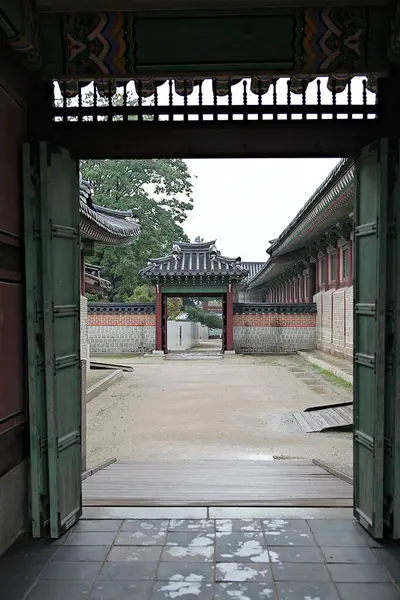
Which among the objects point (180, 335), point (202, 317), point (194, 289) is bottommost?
point (180, 335)

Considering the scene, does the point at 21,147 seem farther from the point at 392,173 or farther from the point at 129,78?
the point at 392,173

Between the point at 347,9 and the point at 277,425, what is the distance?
652 cm

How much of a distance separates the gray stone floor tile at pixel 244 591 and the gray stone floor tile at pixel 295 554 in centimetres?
29

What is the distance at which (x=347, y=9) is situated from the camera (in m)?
3.19

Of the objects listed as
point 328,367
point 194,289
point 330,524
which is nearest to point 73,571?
point 330,524

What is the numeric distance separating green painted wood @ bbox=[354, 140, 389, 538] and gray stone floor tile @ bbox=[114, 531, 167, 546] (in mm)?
1397

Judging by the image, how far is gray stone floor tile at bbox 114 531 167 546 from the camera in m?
3.25

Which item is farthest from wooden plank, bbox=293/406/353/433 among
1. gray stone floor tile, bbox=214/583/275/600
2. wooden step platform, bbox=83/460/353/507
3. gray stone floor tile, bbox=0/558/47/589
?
gray stone floor tile, bbox=0/558/47/589

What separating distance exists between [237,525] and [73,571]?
1.15 m

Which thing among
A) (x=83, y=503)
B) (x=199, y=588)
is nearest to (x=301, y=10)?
(x=199, y=588)

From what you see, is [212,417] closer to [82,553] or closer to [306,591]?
[82,553]

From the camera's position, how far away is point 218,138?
3.65 metres

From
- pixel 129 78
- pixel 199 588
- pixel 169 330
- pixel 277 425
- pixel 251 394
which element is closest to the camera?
pixel 199 588

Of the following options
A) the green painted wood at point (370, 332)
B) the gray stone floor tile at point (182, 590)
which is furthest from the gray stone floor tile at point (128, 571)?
the green painted wood at point (370, 332)
